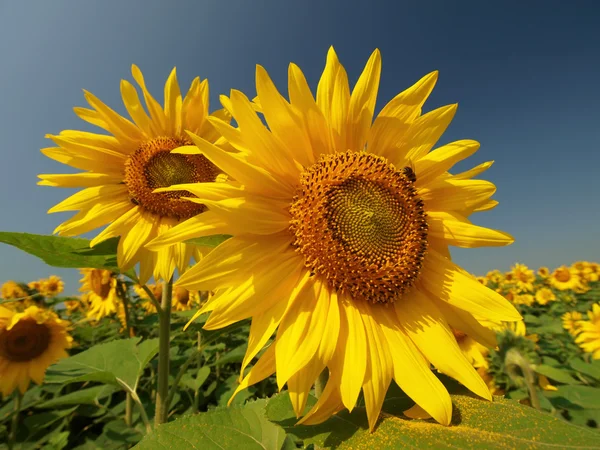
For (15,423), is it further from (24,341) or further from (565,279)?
(565,279)

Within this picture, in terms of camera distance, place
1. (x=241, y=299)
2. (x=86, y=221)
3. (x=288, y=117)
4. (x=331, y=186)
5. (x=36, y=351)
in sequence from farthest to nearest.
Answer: (x=36, y=351) → (x=86, y=221) → (x=331, y=186) → (x=288, y=117) → (x=241, y=299)

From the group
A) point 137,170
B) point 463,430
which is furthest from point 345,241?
point 137,170

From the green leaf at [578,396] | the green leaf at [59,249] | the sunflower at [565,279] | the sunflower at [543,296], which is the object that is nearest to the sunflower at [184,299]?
the green leaf at [59,249]

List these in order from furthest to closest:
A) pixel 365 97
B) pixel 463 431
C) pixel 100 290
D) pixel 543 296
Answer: pixel 543 296 → pixel 100 290 → pixel 365 97 → pixel 463 431

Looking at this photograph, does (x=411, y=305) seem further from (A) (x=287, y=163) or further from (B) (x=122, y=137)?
(B) (x=122, y=137)

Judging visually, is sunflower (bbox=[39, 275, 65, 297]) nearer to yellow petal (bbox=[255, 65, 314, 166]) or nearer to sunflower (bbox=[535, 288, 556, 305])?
yellow petal (bbox=[255, 65, 314, 166])

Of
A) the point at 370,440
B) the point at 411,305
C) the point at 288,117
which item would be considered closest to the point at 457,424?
the point at 370,440

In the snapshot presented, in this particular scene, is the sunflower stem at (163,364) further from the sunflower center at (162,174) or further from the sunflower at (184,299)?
the sunflower at (184,299)
